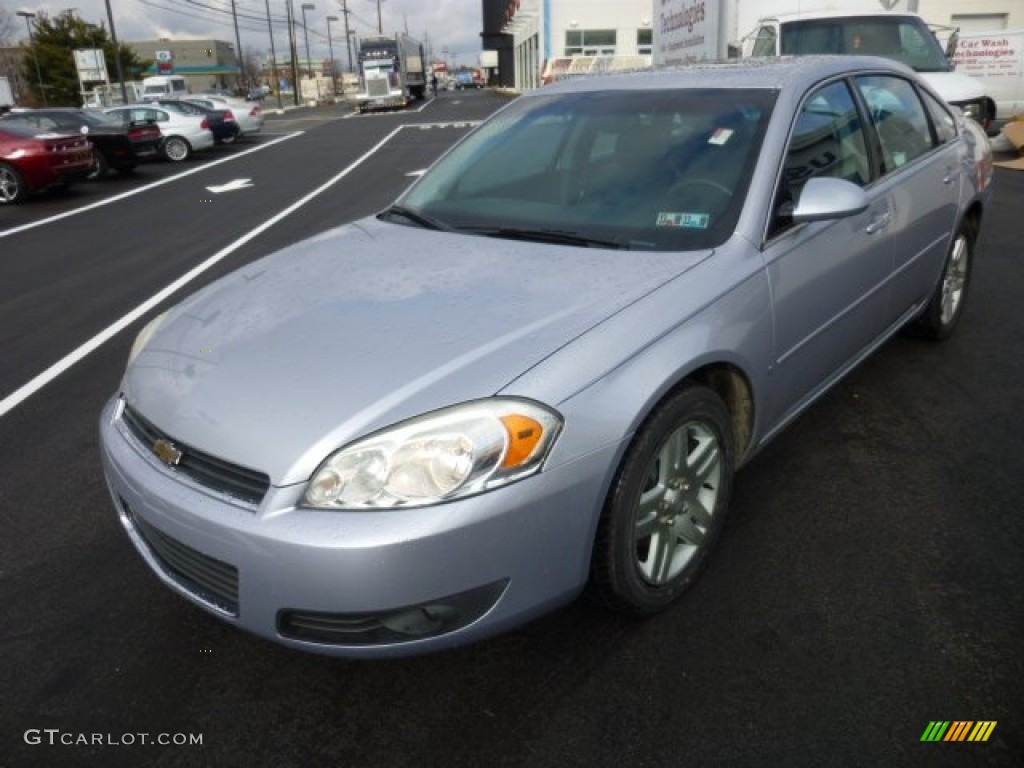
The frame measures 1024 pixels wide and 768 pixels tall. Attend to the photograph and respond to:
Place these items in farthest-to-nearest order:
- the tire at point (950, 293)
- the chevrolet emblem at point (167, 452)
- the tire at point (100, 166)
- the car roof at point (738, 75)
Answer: the tire at point (100, 166), the tire at point (950, 293), the car roof at point (738, 75), the chevrolet emblem at point (167, 452)

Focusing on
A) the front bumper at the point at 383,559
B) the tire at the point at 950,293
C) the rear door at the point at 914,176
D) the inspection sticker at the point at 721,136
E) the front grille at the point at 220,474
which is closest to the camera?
the front bumper at the point at 383,559

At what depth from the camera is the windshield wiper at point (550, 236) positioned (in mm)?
2727

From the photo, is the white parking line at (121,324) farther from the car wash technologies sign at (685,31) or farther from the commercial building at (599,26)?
the commercial building at (599,26)

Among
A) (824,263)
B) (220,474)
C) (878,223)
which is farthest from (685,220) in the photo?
(220,474)

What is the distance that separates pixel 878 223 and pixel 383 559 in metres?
2.54

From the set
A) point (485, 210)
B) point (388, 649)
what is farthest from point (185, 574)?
point (485, 210)

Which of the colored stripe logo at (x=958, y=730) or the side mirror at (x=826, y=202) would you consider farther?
the side mirror at (x=826, y=202)

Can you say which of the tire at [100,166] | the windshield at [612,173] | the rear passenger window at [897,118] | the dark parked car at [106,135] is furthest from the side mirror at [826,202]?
the tire at [100,166]

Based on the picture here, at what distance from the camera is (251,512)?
6.27 feet

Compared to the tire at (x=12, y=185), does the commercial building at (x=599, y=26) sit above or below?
above

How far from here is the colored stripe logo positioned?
6.52 ft

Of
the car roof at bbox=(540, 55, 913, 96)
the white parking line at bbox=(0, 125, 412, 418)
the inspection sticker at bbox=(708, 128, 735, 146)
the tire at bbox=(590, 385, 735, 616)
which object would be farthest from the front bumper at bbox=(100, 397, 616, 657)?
the white parking line at bbox=(0, 125, 412, 418)

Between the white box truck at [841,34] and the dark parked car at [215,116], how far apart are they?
14064 mm

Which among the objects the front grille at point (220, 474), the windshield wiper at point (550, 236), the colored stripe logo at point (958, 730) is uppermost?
the windshield wiper at point (550, 236)
